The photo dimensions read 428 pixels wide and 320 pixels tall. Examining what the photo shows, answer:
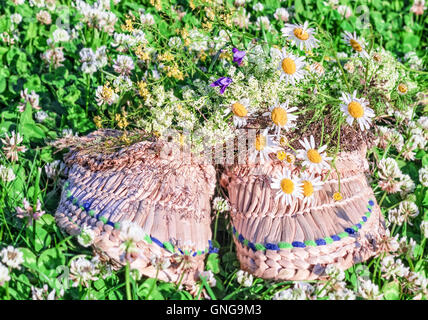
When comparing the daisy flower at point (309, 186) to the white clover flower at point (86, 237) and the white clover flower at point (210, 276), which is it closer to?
the white clover flower at point (210, 276)

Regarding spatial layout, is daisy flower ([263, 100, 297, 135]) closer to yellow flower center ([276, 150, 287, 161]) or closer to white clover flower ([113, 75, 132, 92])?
yellow flower center ([276, 150, 287, 161])

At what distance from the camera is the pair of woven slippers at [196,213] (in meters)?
1.68

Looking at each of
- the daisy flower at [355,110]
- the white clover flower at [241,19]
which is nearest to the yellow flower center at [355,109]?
the daisy flower at [355,110]

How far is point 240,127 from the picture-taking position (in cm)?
195

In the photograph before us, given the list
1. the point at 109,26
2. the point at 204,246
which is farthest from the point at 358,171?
the point at 109,26

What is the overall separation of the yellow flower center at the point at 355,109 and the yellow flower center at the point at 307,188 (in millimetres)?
306

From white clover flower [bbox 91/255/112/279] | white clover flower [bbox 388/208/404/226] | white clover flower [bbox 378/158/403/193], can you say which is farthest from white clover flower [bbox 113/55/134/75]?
white clover flower [bbox 388/208/404/226]

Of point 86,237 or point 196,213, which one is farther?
point 196,213

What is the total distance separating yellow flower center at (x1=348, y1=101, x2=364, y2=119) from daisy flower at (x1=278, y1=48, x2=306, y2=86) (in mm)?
230

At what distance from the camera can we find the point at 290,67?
1.82 meters

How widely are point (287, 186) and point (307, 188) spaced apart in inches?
3.0

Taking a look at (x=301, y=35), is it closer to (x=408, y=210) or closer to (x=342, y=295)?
(x=408, y=210)

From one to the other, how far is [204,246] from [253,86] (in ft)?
2.10

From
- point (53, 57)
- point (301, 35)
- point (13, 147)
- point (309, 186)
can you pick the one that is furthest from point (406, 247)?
point (53, 57)
